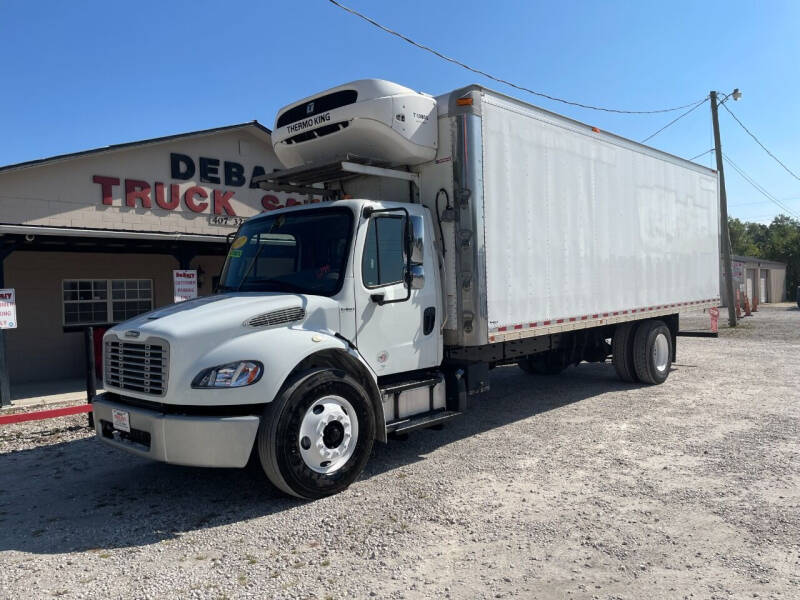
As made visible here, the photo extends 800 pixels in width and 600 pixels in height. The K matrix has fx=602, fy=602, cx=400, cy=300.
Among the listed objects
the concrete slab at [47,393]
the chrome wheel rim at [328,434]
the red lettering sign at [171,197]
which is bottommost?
the concrete slab at [47,393]

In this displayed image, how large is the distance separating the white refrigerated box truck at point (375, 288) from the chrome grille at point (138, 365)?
0.06 feet

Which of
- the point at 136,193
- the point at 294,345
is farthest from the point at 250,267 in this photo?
the point at 136,193

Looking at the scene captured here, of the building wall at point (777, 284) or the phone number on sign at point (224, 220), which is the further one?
the building wall at point (777, 284)

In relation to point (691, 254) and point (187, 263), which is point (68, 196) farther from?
point (691, 254)

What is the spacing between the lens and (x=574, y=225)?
24.7ft

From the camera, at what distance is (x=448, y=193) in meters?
6.11

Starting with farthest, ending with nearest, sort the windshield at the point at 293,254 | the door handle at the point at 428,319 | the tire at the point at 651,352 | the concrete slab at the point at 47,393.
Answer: the concrete slab at the point at 47,393
the tire at the point at 651,352
the door handle at the point at 428,319
the windshield at the point at 293,254

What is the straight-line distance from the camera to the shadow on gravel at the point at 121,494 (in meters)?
4.41

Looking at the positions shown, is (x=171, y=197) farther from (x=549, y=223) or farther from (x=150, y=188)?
(x=549, y=223)

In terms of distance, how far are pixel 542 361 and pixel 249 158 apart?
8.69 meters

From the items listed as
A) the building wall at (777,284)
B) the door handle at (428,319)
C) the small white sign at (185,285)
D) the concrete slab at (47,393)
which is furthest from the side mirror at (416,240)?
the building wall at (777,284)

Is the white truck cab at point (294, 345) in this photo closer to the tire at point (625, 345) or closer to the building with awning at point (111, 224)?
the tire at point (625, 345)

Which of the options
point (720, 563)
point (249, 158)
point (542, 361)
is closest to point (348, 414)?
point (720, 563)

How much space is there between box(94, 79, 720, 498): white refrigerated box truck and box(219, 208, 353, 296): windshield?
0.02 metres
